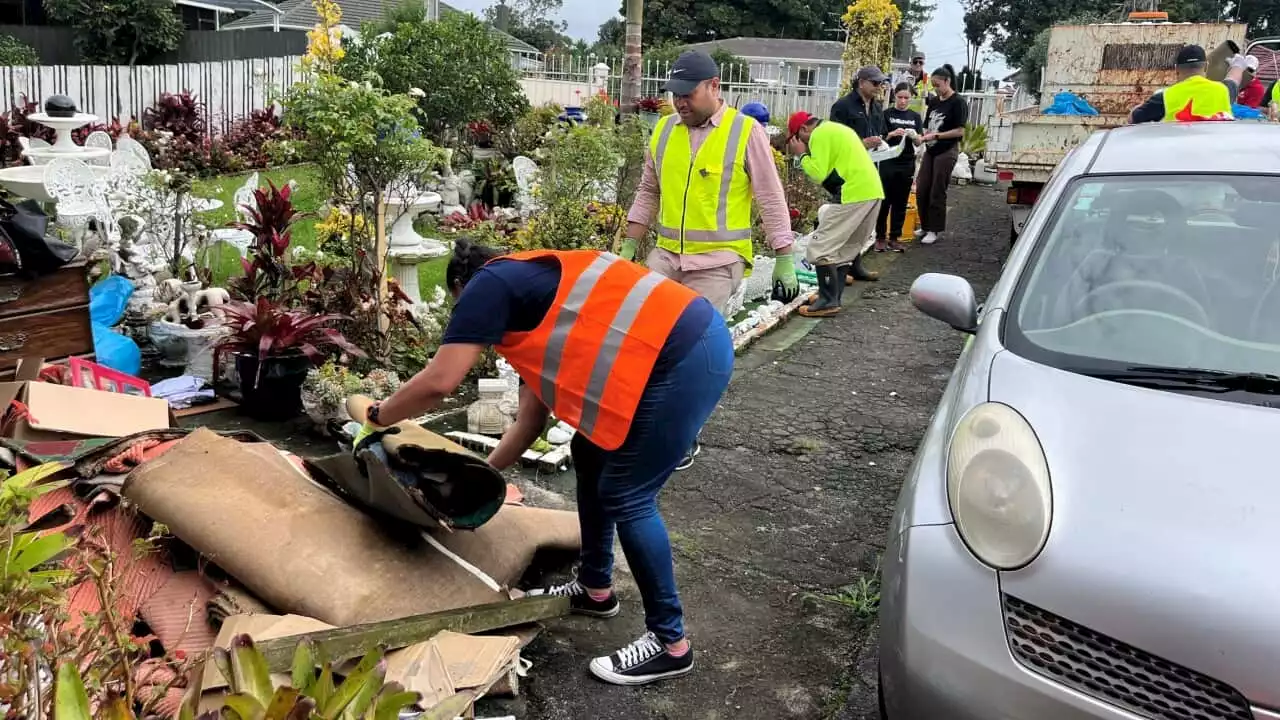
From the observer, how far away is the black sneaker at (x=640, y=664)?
9.80ft

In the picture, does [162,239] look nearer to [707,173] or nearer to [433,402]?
[707,173]

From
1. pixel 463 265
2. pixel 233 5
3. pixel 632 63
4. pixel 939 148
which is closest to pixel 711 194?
pixel 463 265

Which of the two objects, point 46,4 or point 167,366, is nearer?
point 167,366

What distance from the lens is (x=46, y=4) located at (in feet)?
64.0

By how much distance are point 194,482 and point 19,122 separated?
1174cm

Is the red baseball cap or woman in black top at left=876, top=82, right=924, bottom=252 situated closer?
the red baseball cap

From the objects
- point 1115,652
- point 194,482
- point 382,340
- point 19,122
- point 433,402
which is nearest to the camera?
point 1115,652

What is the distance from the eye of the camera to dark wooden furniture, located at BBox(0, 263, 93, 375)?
428 centimetres

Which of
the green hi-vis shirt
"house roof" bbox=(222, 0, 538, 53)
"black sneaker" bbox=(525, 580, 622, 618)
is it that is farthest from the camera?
"house roof" bbox=(222, 0, 538, 53)

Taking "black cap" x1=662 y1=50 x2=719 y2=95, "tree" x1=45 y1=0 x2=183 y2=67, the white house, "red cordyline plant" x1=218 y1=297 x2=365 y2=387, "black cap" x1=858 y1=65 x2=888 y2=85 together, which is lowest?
"red cordyline plant" x1=218 y1=297 x2=365 y2=387

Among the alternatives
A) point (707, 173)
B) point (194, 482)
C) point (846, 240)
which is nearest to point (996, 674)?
point (194, 482)

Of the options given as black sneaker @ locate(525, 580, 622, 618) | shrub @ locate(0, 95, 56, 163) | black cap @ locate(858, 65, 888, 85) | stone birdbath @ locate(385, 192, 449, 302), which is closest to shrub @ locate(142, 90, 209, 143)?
shrub @ locate(0, 95, 56, 163)

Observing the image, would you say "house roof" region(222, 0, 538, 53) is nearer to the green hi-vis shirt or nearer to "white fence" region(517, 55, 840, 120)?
"white fence" region(517, 55, 840, 120)

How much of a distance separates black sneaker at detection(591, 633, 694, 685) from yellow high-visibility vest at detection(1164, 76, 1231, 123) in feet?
20.1
